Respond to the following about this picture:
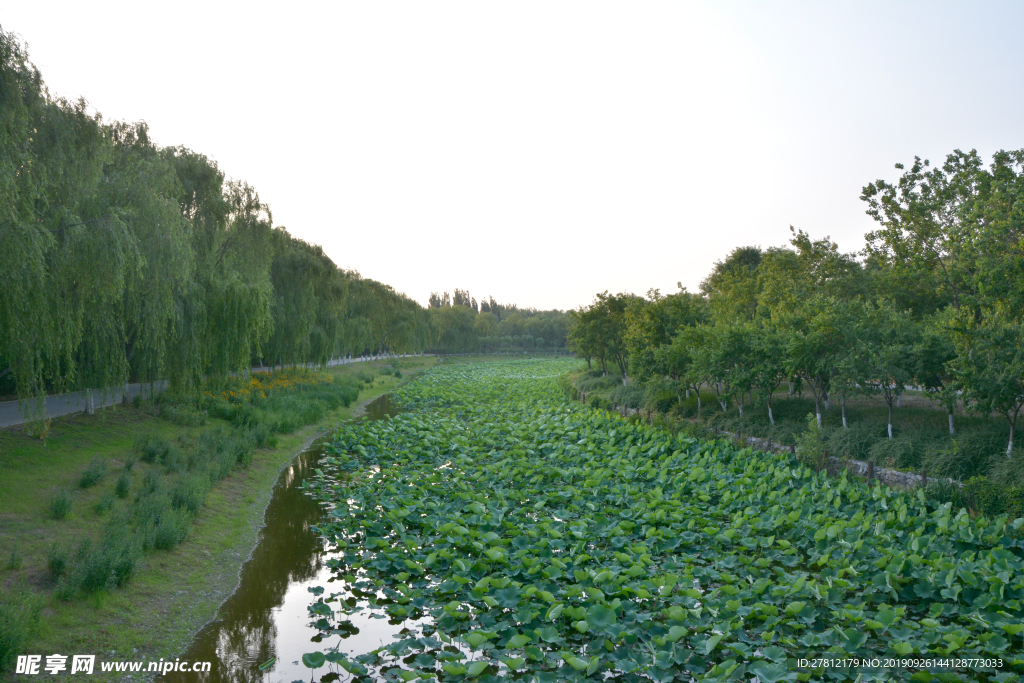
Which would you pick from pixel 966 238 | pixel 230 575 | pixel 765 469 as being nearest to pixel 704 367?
pixel 765 469

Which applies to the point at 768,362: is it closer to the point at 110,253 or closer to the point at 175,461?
the point at 175,461

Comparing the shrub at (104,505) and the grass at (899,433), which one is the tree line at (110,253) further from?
the grass at (899,433)

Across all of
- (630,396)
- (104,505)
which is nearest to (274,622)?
(104,505)

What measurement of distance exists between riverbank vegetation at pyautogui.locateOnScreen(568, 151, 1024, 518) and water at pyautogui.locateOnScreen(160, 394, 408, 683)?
10185 mm

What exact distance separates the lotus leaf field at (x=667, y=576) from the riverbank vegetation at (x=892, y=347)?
2.58m

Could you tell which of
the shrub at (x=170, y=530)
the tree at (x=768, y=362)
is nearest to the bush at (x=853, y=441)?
the tree at (x=768, y=362)

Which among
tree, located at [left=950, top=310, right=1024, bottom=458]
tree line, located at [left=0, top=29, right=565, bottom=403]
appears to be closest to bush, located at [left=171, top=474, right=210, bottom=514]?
tree line, located at [left=0, top=29, right=565, bottom=403]

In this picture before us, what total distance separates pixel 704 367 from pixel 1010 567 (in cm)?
1042

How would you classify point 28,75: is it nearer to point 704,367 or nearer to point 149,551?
point 149,551

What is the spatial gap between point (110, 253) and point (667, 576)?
931cm

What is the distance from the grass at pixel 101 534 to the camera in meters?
6.12

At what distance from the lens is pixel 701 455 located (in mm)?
13703

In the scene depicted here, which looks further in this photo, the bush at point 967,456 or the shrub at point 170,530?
the bush at point 967,456

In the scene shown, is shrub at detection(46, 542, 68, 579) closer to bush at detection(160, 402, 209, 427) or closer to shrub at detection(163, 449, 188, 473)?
shrub at detection(163, 449, 188, 473)
